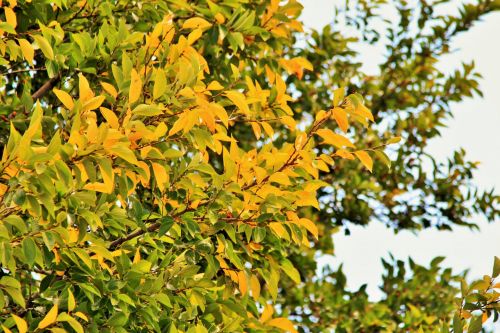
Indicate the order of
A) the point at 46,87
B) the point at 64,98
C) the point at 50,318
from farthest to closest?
1. the point at 46,87
2. the point at 64,98
3. the point at 50,318

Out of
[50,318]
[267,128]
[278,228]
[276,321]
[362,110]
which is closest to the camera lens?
[50,318]

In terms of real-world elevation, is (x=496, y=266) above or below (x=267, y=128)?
above

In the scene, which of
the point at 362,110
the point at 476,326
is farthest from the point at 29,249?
the point at 476,326

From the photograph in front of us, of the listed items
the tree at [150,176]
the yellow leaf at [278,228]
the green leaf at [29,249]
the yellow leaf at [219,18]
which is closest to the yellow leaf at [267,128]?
the tree at [150,176]

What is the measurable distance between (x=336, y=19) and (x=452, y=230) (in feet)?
7.21

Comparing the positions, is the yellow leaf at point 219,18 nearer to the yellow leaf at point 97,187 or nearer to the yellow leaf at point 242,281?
the yellow leaf at point 242,281

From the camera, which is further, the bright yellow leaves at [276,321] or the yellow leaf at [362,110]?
the bright yellow leaves at [276,321]

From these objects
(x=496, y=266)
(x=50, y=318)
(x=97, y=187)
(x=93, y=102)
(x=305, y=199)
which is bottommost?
(x=50, y=318)

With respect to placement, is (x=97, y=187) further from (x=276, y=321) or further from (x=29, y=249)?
(x=276, y=321)

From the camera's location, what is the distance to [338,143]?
9.95 feet

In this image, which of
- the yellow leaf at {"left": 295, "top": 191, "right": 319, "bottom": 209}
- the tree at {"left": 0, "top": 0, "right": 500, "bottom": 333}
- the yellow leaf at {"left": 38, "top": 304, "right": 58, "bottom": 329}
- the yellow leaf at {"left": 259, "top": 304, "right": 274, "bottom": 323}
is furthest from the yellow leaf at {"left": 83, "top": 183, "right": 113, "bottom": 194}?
the yellow leaf at {"left": 259, "top": 304, "right": 274, "bottom": 323}

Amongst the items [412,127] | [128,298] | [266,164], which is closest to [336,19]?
[412,127]

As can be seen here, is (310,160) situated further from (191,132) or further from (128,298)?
(128,298)

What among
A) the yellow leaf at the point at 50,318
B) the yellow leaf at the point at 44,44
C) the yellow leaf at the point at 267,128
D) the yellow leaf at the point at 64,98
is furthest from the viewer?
the yellow leaf at the point at 267,128
